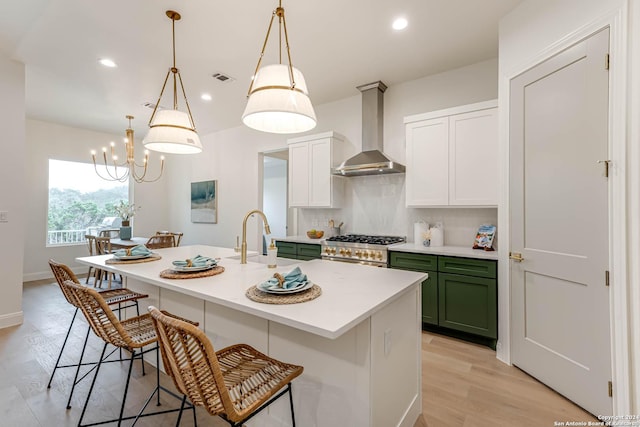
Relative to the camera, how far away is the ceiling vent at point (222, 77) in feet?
11.9

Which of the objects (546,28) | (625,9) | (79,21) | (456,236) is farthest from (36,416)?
(546,28)

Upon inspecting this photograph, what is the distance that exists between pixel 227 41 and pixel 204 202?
4.01 m

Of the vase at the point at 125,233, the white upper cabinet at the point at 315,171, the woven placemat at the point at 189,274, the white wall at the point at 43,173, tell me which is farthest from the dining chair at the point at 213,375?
the white wall at the point at 43,173

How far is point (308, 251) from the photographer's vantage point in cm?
404

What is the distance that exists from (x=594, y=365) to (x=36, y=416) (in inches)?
141

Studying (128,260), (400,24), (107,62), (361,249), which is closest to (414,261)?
(361,249)

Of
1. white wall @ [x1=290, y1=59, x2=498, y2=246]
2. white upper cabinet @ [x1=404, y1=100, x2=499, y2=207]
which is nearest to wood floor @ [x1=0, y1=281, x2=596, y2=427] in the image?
white wall @ [x1=290, y1=59, x2=498, y2=246]

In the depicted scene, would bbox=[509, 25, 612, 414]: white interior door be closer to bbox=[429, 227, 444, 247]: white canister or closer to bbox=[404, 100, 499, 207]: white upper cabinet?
bbox=[404, 100, 499, 207]: white upper cabinet

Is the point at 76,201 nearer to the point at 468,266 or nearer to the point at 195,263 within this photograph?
the point at 195,263

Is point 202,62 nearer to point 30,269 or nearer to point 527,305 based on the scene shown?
point 527,305

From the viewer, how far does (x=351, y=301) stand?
1.32 metres

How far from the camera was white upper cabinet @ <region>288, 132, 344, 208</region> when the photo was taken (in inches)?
162

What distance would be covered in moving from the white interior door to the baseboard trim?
17.2 ft

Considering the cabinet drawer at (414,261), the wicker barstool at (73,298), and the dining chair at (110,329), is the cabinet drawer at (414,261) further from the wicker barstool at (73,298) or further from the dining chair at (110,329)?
the wicker barstool at (73,298)
